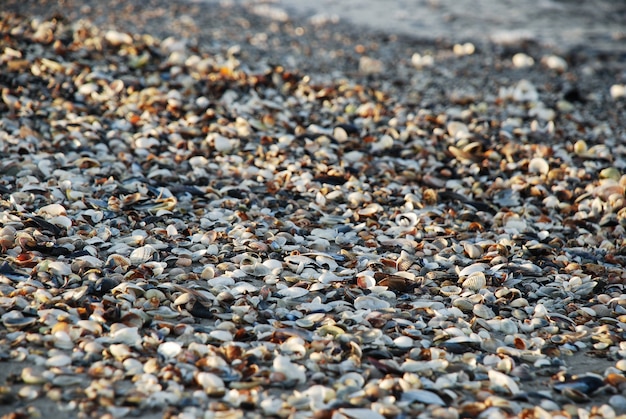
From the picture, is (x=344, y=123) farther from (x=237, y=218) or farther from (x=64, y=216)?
(x=64, y=216)

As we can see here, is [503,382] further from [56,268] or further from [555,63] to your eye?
[555,63]

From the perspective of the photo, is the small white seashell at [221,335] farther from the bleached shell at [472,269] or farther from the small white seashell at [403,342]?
the bleached shell at [472,269]

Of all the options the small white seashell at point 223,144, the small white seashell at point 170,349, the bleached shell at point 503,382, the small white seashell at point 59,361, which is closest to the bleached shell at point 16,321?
the small white seashell at point 59,361

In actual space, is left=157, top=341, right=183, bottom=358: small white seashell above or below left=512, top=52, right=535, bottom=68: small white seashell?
below

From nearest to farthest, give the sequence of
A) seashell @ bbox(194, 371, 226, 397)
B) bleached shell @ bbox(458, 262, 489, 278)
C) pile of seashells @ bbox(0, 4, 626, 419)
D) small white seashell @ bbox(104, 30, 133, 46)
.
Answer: seashell @ bbox(194, 371, 226, 397) < pile of seashells @ bbox(0, 4, 626, 419) < bleached shell @ bbox(458, 262, 489, 278) < small white seashell @ bbox(104, 30, 133, 46)

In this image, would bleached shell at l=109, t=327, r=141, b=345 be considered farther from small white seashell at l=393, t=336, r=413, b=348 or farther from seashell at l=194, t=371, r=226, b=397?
small white seashell at l=393, t=336, r=413, b=348

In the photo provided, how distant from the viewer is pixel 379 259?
3.62m

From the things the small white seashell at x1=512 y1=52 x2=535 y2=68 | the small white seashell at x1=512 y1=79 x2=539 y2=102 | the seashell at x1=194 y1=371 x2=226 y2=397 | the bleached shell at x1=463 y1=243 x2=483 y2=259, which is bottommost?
the seashell at x1=194 y1=371 x2=226 y2=397

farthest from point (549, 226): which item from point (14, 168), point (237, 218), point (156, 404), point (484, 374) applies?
point (14, 168)

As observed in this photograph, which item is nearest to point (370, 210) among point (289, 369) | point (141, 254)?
point (141, 254)

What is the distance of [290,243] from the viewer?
12.3 feet

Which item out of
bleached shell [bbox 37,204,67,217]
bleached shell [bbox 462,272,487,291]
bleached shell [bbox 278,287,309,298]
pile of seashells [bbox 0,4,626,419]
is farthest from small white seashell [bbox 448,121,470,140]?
bleached shell [bbox 37,204,67,217]

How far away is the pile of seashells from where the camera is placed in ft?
8.41

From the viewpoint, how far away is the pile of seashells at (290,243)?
256cm
